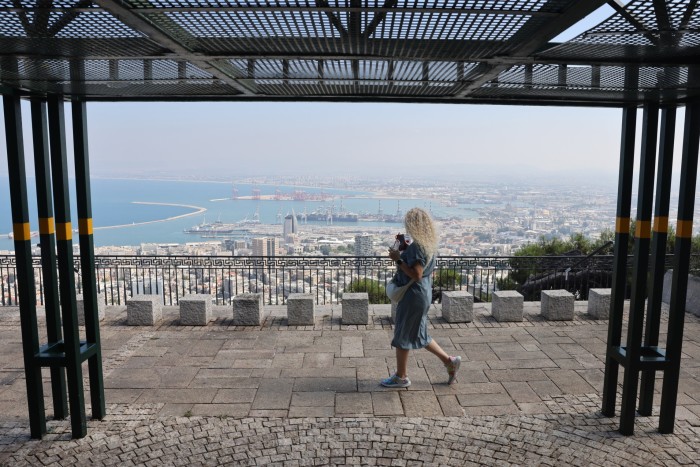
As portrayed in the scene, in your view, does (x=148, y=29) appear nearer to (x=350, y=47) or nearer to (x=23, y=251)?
(x=350, y=47)

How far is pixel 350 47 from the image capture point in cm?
275

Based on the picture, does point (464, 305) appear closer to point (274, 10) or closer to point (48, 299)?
point (48, 299)

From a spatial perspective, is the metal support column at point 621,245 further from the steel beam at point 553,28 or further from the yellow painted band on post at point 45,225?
the yellow painted band on post at point 45,225

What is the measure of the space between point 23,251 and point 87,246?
53 centimetres

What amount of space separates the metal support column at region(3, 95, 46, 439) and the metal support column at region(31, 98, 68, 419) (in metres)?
0.11

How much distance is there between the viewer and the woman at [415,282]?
5.40 metres

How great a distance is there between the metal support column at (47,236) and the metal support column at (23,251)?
4.5 inches

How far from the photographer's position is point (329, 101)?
485cm

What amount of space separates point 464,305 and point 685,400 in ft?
11.7

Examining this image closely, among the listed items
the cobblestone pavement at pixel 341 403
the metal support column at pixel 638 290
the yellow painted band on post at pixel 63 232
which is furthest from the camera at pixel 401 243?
the yellow painted band on post at pixel 63 232

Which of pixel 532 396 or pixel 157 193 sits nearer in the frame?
pixel 532 396

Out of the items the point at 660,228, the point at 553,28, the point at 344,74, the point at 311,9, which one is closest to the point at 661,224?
the point at 660,228

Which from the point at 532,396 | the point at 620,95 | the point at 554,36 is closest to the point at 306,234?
the point at 532,396

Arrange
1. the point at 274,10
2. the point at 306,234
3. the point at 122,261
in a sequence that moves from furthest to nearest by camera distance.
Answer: the point at 306,234 < the point at 122,261 < the point at 274,10
